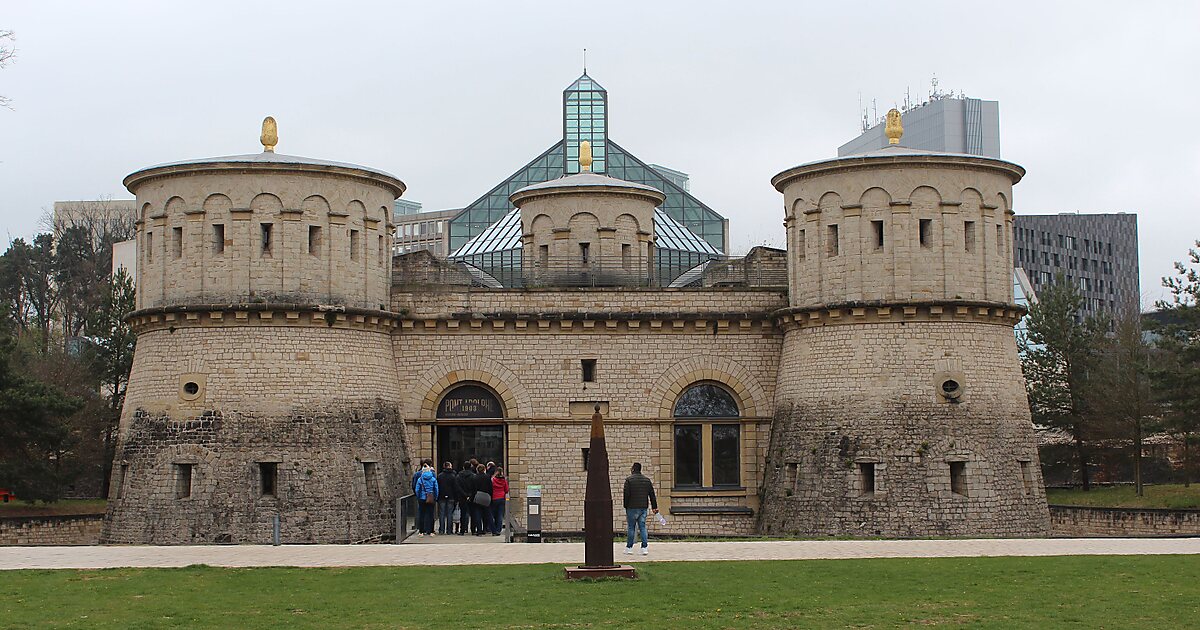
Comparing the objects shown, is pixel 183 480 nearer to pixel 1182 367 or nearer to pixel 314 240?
pixel 314 240

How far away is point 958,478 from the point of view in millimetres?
33844

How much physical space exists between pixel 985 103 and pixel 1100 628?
358ft

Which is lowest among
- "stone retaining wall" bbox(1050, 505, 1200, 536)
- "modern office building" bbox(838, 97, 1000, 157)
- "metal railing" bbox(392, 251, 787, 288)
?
"stone retaining wall" bbox(1050, 505, 1200, 536)

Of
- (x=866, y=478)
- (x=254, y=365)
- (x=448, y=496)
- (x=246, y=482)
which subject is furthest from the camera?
(x=866, y=478)

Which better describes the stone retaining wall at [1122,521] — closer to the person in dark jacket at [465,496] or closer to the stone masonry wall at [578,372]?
the stone masonry wall at [578,372]

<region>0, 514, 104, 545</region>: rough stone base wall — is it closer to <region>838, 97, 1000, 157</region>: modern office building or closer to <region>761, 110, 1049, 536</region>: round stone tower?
<region>761, 110, 1049, 536</region>: round stone tower

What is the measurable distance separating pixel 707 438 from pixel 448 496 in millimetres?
8181

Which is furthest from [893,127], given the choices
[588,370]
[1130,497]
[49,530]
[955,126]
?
[955,126]

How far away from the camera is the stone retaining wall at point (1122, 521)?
36.5 meters

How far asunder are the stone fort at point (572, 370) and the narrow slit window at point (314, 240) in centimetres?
15

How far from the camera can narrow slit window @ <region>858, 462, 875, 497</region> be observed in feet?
111

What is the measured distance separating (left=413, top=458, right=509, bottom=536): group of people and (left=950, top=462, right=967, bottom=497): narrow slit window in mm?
10616

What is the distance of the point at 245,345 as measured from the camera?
111 ft

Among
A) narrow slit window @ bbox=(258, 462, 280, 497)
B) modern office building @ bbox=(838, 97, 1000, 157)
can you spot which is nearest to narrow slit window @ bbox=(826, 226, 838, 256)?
narrow slit window @ bbox=(258, 462, 280, 497)
